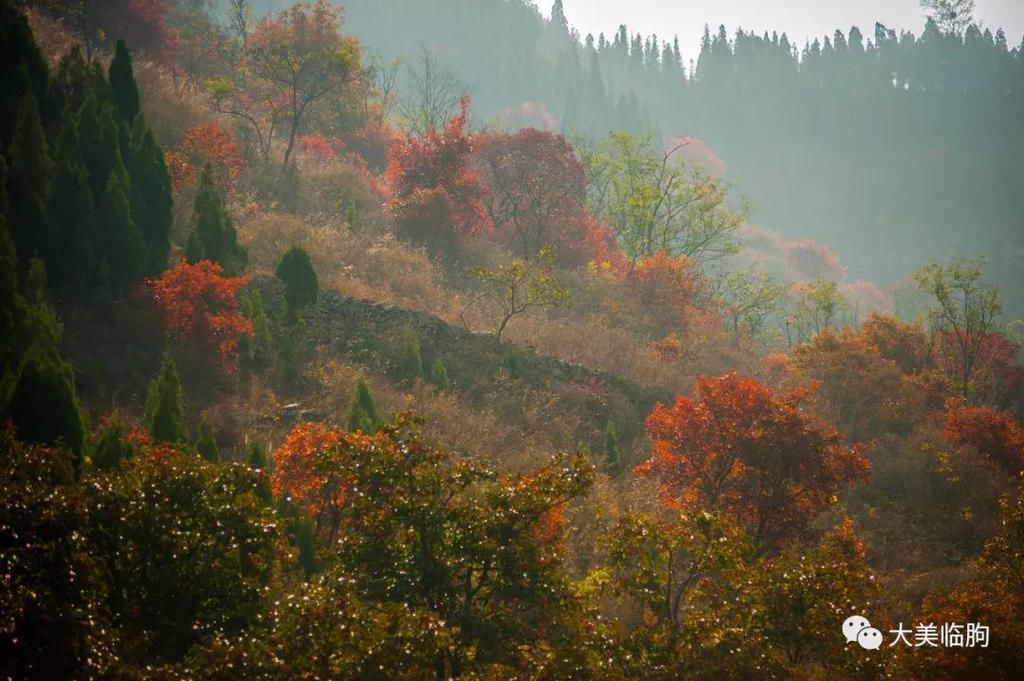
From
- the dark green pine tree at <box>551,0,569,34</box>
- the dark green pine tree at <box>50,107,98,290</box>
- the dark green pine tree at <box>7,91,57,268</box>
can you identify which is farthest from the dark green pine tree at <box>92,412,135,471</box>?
the dark green pine tree at <box>551,0,569,34</box>

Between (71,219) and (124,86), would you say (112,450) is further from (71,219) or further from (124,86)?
(124,86)

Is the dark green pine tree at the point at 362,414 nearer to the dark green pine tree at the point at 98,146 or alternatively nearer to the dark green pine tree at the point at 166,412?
the dark green pine tree at the point at 166,412

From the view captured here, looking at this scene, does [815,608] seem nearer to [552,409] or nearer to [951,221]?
[552,409]

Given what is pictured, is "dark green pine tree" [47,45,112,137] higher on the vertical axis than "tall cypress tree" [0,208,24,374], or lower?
higher

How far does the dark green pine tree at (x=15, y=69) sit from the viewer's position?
20.3m

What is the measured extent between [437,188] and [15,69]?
17958 mm

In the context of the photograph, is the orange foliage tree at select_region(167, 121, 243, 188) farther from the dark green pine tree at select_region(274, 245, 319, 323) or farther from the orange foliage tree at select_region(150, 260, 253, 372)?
the orange foliage tree at select_region(150, 260, 253, 372)

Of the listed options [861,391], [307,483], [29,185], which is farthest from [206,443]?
[861,391]

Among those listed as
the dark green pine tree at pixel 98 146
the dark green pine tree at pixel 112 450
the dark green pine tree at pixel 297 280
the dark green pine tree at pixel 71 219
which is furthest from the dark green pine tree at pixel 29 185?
the dark green pine tree at pixel 112 450

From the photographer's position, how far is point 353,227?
32.5 metres

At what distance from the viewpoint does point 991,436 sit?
26.5 m

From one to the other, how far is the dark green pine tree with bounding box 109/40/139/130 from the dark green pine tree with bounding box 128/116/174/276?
2456 millimetres

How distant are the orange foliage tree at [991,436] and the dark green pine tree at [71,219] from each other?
2975cm

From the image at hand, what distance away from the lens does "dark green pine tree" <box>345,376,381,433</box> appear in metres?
17.6
